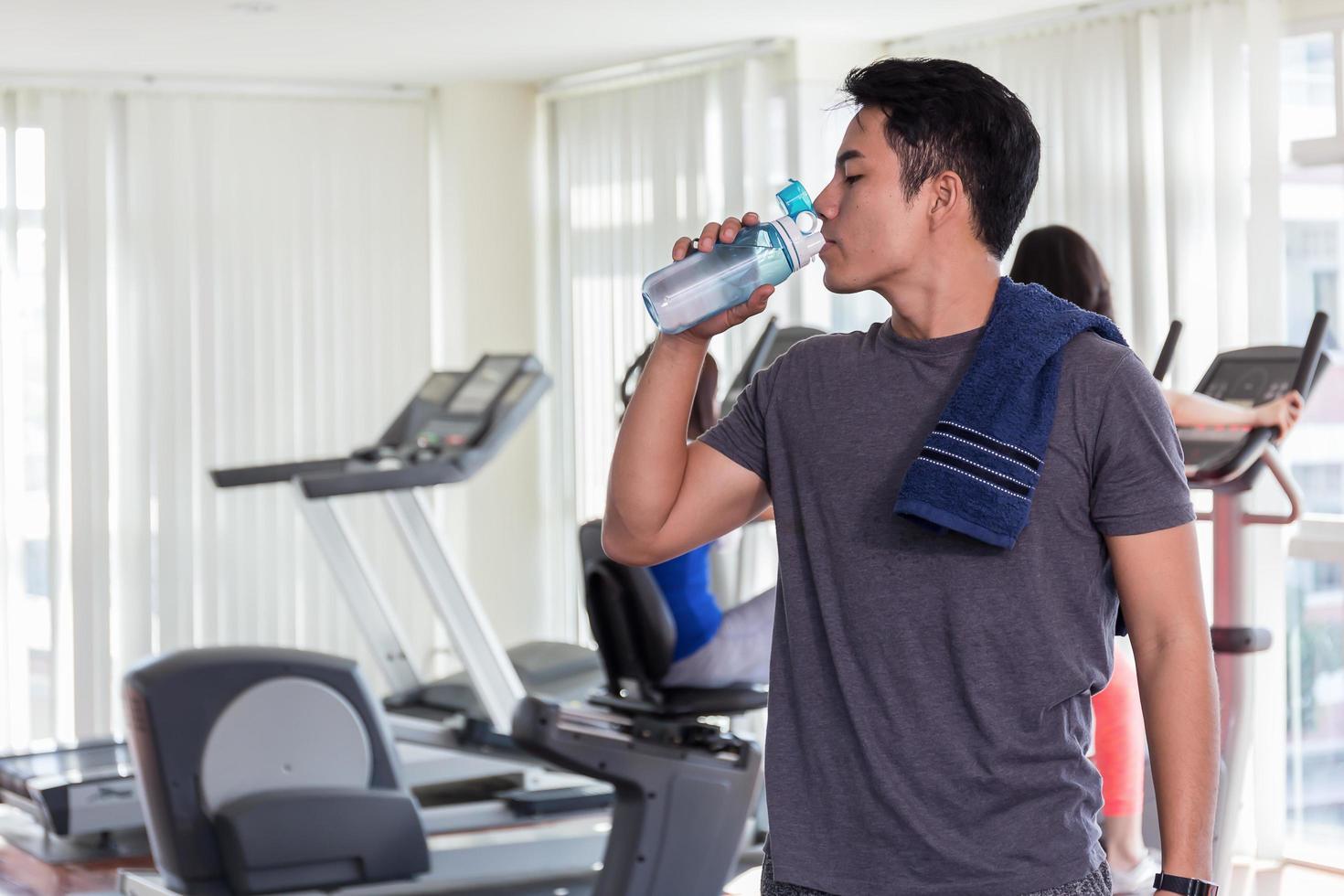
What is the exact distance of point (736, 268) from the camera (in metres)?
1.33

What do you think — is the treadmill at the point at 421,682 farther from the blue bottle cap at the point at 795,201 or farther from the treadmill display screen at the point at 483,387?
the blue bottle cap at the point at 795,201

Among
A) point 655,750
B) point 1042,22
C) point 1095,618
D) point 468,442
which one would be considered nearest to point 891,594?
point 1095,618

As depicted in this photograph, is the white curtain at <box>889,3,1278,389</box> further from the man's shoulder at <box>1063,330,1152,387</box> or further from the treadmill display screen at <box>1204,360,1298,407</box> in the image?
the man's shoulder at <box>1063,330,1152,387</box>

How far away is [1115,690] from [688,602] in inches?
37.0

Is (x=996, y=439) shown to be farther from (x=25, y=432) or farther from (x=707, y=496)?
(x=25, y=432)

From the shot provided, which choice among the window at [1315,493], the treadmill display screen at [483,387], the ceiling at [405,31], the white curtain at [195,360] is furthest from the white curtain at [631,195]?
the window at [1315,493]

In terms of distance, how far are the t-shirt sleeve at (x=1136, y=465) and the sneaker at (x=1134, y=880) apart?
5.62ft

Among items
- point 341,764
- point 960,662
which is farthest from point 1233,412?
point 341,764

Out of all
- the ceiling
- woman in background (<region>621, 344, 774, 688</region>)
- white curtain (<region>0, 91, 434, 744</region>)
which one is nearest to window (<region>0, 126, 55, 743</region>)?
white curtain (<region>0, 91, 434, 744</region>)

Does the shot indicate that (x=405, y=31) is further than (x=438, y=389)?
Yes

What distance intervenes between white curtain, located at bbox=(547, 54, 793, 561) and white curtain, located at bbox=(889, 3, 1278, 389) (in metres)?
0.95

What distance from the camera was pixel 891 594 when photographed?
1244mm

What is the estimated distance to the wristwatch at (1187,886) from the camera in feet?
4.02

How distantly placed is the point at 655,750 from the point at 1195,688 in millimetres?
2095
